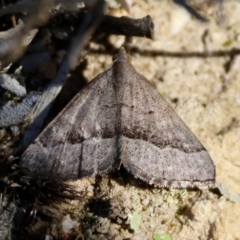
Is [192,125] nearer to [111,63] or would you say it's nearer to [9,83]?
[111,63]

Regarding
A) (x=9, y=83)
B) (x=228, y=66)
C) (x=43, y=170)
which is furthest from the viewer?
(x=228, y=66)

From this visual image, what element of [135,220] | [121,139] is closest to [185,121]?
[121,139]

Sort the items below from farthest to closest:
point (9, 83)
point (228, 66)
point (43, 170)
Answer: point (228, 66) < point (9, 83) < point (43, 170)

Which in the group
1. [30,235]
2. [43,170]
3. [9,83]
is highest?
[9,83]

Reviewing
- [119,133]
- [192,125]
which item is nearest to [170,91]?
[192,125]

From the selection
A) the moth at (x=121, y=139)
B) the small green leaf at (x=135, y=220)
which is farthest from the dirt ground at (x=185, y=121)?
the moth at (x=121, y=139)

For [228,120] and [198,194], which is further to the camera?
[228,120]

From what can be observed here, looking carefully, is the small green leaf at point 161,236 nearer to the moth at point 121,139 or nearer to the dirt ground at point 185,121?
the dirt ground at point 185,121
